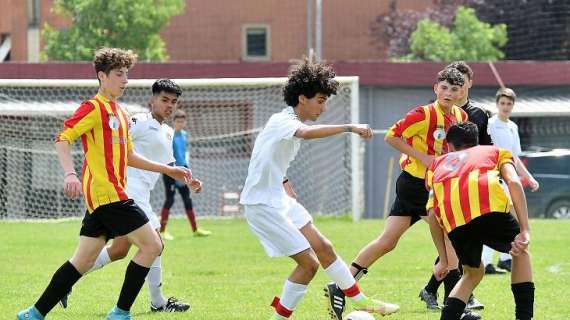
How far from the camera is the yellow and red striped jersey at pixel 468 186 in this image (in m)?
6.97

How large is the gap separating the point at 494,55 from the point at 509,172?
3005cm

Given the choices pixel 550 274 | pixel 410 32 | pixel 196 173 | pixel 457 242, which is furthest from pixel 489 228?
pixel 410 32

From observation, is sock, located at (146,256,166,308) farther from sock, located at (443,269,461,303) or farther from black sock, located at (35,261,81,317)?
sock, located at (443,269,461,303)

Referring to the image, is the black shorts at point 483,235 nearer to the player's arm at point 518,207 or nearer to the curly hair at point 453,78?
the player's arm at point 518,207

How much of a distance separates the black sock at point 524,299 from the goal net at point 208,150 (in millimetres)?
11589

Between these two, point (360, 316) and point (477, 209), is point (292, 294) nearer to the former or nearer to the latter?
point (360, 316)

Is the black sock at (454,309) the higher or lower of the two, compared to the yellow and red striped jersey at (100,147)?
lower

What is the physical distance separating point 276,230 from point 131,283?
108 cm

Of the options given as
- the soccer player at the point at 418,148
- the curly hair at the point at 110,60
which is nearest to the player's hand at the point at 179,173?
the curly hair at the point at 110,60

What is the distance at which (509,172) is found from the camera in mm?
6996

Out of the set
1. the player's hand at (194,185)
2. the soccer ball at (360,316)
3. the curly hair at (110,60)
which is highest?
the curly hair at (110,60)

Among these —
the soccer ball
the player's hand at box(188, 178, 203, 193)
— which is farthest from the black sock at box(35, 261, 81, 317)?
the soccer ball

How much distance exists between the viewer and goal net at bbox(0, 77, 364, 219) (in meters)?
19.9

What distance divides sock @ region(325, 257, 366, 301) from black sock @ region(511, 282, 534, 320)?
3.46ft
